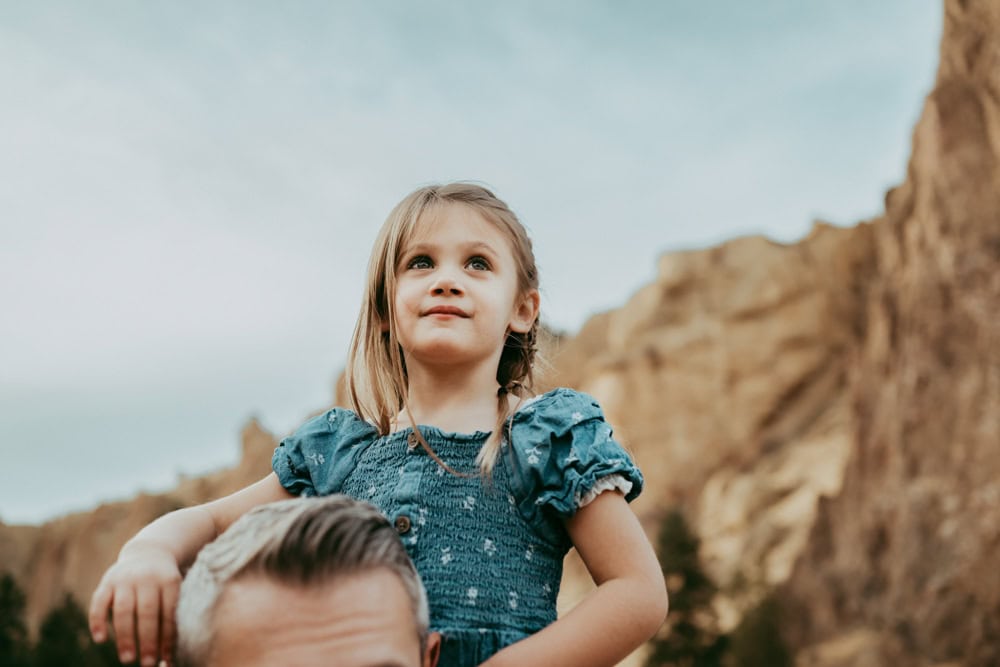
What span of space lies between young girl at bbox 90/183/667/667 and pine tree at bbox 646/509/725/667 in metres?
24.6

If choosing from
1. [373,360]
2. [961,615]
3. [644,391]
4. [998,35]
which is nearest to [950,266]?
[998,35]

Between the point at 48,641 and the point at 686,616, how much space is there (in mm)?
24136

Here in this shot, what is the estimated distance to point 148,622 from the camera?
1993 millimetres

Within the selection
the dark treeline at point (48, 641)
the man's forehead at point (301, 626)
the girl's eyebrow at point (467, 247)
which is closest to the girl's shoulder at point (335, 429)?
the girl's eyebrow at point (467, 247)

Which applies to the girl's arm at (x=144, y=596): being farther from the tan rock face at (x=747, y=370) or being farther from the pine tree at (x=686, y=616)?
the tan rock face at (x=747, y=370)

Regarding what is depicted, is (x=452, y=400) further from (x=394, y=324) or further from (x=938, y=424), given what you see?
(x=938, y=424)

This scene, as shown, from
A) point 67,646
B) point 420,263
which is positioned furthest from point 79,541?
point 420,263

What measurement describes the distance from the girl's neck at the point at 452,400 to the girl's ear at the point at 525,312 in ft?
0.73

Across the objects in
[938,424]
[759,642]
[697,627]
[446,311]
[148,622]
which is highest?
[938,424]

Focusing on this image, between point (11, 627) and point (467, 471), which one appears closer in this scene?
point (467, 471)

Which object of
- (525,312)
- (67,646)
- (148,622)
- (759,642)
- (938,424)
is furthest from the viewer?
(67,646)

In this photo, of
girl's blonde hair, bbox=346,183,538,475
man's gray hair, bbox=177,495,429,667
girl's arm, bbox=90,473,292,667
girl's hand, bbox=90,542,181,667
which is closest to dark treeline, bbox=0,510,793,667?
girl's blonde hair, bbox=346,183,538,475

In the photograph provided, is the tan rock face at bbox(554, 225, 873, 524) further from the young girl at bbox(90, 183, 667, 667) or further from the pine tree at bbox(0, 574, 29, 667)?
the young girl at bbox(90, 183, 667, 667)

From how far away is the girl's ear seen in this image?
10.5ft
